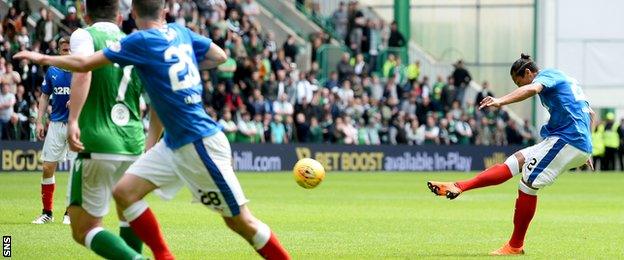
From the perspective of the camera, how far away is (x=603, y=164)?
44.1 m

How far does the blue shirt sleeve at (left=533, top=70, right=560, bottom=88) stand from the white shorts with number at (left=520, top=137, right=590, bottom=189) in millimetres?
665

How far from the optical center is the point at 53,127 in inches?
634

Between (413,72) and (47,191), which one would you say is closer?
(47,191)

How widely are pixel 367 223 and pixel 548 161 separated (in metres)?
4.57

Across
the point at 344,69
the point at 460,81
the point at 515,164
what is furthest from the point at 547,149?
the point at 460,81

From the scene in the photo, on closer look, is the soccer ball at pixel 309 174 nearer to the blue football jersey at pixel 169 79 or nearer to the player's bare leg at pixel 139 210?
the player's bare leg at pixel 139 210

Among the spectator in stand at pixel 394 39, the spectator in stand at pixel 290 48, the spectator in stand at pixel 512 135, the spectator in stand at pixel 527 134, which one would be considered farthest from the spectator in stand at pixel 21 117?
the spectator in stand at pixel 527 134

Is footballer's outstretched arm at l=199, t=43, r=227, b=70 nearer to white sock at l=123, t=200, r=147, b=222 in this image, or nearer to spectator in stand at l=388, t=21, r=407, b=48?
white sock at l=123, t=200, r=147, b=222

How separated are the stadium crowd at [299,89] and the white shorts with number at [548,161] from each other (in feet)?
62.3

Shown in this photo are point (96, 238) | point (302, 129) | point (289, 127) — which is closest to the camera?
point (96, 238)

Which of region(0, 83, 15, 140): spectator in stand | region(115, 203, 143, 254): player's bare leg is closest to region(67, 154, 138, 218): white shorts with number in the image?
region(115, 203, 143, 254): player's bare leg

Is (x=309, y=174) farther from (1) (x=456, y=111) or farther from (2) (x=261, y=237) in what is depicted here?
(1) (x=456, y=111)

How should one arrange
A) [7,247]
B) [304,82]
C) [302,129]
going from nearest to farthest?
[7,247], [302,129], [304,82]

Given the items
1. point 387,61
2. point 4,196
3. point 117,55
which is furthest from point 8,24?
point 117,55
